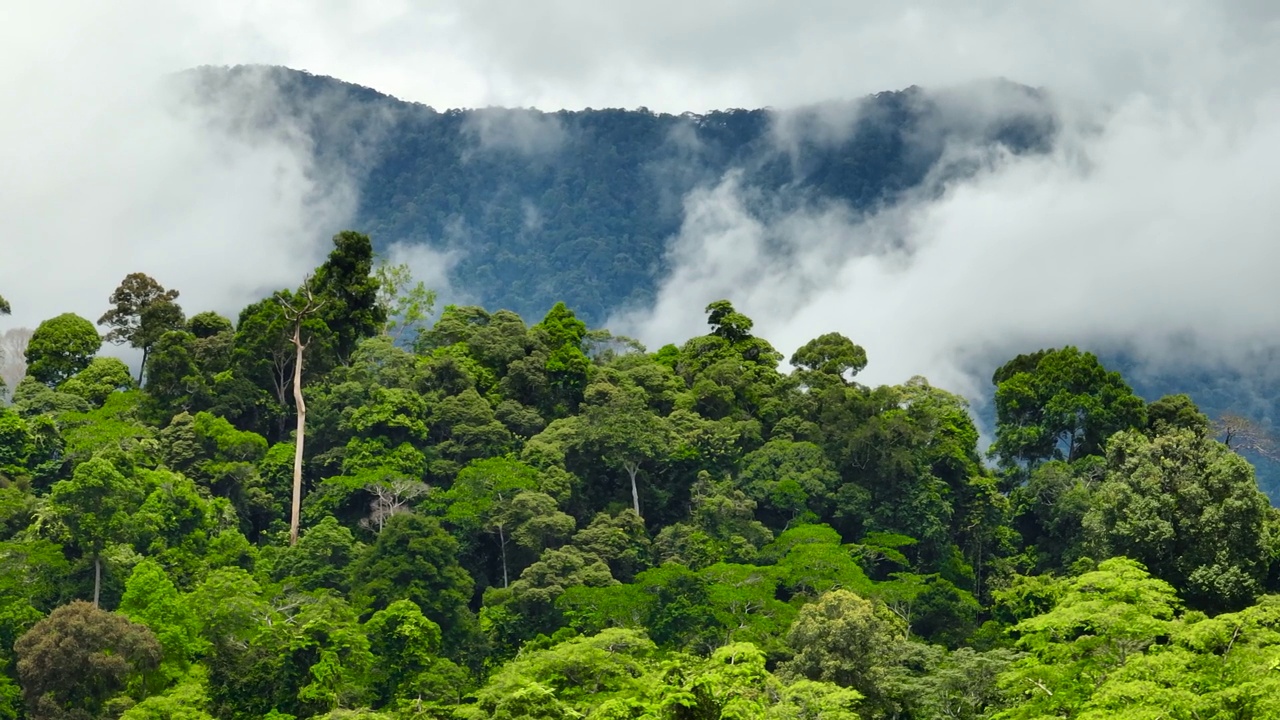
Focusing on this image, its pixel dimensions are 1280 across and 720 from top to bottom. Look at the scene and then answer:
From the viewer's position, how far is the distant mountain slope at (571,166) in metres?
93.4

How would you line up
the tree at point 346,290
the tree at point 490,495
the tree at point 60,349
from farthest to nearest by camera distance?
1. the tree at point 60,349
2. the tree at point 346,290
3. the tree at point 490,495

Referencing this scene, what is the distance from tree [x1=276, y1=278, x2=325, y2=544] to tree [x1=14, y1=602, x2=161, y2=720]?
1377 cm

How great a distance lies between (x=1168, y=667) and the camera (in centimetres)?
2319

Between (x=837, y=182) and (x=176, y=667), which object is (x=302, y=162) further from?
(x=176, y=667)

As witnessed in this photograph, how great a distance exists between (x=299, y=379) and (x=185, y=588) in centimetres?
1255

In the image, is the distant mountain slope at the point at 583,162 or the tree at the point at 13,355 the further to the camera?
the distant mountain slope at the point at 583,162

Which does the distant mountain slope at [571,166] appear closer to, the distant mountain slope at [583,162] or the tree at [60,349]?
the distant mountain slope at [583,162]

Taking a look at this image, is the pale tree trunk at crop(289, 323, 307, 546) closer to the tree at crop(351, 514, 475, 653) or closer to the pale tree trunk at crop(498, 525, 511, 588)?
the tree at crop(351, 514, 475, 653)

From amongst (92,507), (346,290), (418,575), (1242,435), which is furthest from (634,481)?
(1242,435)

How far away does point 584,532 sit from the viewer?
4375cm

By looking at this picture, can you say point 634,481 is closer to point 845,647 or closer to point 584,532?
point 584,532

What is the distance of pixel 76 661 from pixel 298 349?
21431 mm

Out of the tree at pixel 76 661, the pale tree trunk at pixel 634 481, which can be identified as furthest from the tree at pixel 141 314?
the tree at pixel 76 661

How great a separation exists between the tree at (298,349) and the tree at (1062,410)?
26.0 meters
